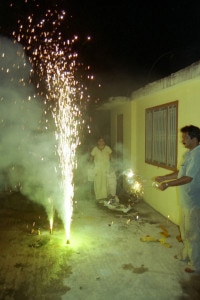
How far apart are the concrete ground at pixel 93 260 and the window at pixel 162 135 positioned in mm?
1514

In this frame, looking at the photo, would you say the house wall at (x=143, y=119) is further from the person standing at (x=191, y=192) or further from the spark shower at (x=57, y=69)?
the spark shower at (x=57, y=69)

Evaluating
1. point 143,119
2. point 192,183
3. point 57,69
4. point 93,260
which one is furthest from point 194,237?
point 57,69

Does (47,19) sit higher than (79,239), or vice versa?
(47,19)

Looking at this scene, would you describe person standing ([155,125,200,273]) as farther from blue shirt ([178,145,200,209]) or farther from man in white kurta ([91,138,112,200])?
man in white kurta ([91,138,112,200])

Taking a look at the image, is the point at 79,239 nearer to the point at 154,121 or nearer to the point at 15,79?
the point at 154,121

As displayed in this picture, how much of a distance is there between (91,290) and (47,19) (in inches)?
271

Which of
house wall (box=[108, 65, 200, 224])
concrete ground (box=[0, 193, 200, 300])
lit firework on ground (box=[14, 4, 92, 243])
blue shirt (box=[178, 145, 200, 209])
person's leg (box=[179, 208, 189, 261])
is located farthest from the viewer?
lit firework on ground (box=[14, 4, 92, 243])

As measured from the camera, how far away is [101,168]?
984 cm

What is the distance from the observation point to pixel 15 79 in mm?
10805

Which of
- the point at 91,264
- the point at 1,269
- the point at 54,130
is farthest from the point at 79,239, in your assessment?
the point at 54,130

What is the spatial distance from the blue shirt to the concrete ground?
1060 millimetres

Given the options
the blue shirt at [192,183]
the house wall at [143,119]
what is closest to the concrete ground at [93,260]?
the house wall at [143,119]

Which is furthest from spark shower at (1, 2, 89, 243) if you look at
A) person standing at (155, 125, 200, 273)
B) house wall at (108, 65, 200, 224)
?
person standing at (155, 125, 200, 273)

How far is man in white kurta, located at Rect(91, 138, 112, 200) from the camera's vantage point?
9820mm
